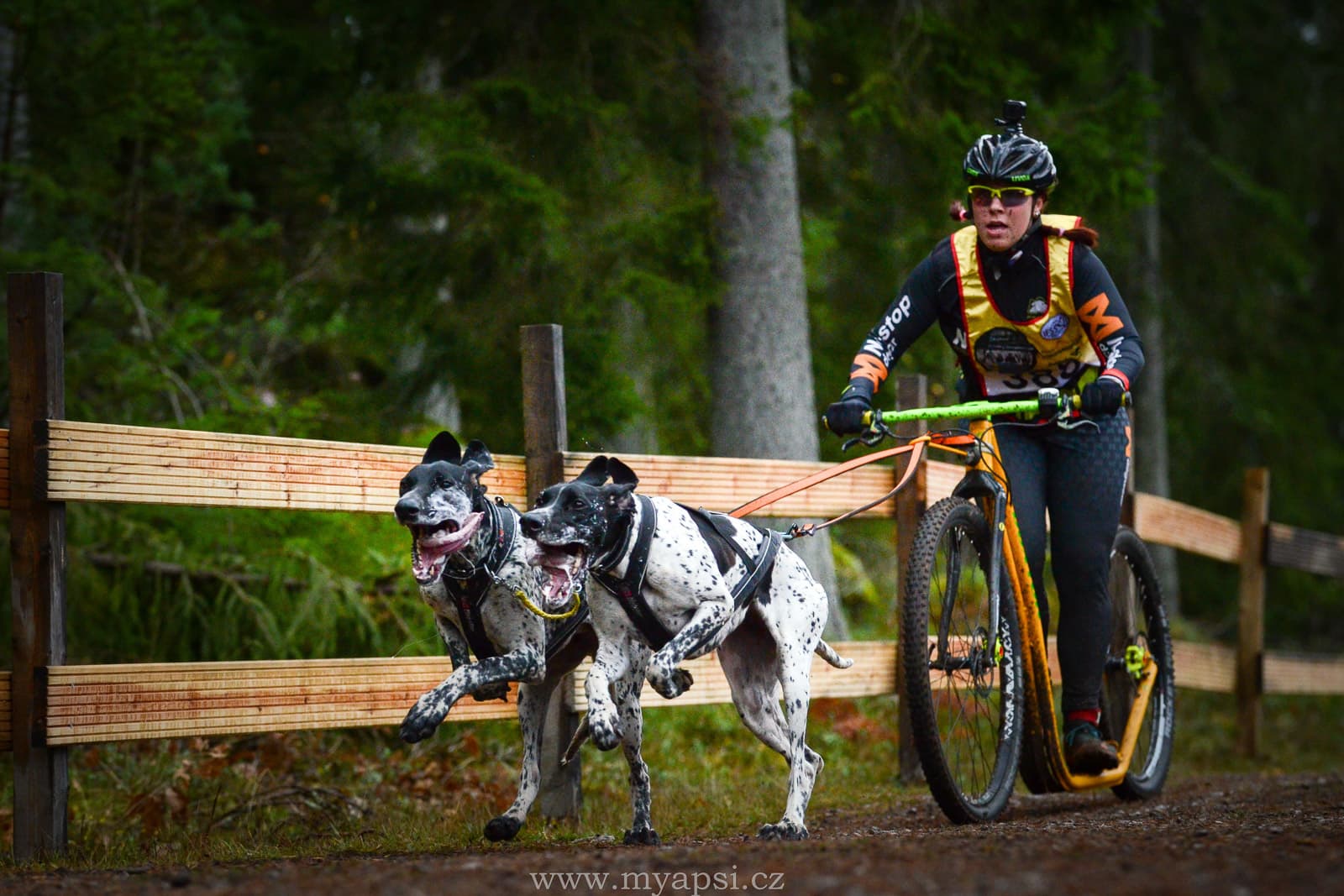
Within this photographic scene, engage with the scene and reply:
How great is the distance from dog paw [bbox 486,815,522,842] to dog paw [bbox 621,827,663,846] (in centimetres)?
34

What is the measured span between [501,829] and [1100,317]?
106 inches

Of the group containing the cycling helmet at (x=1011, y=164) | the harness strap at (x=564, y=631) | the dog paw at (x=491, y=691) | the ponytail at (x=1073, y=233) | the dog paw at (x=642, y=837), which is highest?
the cycling helmet at (x=1011, y=164)

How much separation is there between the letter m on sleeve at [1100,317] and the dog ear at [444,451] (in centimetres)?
234

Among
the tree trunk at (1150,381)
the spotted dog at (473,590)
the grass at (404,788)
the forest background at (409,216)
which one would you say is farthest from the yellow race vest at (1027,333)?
the tree trunk at (1150,381)

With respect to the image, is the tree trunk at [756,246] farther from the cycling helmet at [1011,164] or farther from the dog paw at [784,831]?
the dog paw at [784,831]

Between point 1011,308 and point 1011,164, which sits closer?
point 1011,164

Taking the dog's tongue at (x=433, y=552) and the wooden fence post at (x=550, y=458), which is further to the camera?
the wooden fence post at (x=550, y=458)

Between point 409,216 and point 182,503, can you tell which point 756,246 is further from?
point 182,503

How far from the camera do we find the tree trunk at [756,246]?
27.0 ft

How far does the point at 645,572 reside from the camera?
4016 mm

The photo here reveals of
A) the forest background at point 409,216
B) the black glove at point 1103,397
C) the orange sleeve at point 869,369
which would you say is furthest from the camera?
the forest background at point 409,216

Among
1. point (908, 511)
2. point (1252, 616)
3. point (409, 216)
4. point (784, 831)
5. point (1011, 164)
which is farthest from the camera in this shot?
point (1252, 616)

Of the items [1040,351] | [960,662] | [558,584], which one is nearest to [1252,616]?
[1040,351]

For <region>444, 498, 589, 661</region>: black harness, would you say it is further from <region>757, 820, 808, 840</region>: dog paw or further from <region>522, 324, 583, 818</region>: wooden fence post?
<region>522, 324, 583, 818</region>: wooden fence post
